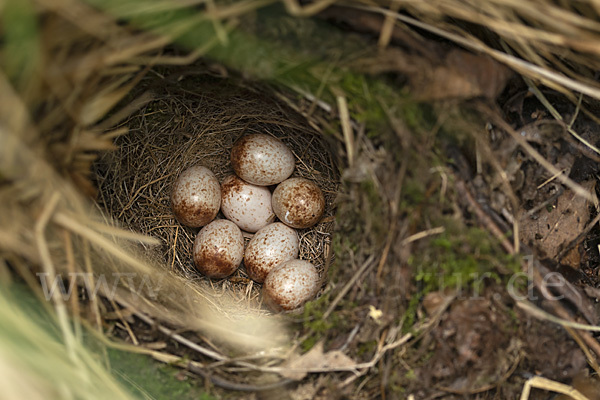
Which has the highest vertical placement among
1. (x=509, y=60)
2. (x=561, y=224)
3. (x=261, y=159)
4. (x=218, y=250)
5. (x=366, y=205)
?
(x=509, y=60)

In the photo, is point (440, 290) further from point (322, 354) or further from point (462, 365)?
point (322, 354)

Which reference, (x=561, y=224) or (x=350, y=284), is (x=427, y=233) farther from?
(x=561, y=224)

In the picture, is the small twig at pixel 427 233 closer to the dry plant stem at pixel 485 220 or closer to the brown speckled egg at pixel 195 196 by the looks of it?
the dry plant stem at pixel 485 220

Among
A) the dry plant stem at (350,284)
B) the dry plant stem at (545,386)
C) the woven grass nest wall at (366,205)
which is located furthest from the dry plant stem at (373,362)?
the dry plant stem at (545,386)

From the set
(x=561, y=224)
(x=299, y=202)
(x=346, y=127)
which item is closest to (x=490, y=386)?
(x=561, y=224)

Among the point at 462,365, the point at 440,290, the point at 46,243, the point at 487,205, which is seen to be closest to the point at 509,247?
the point at 487,205

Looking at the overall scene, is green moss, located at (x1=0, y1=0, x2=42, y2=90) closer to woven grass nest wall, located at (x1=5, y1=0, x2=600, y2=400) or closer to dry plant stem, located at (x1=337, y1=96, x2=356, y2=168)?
woven grass nest wall, located at (x1=5, y1=0, x2=600, y2=400)
